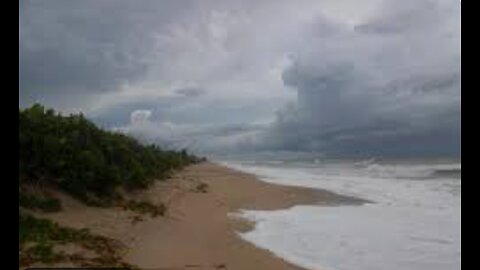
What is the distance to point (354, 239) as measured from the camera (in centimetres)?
1034

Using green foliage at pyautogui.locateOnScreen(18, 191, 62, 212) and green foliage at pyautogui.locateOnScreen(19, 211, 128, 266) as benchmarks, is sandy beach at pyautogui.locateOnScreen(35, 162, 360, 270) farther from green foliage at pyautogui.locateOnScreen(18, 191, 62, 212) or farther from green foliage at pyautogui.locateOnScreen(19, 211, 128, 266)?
green foliage at pyautogui.locateOnScreen(19, 211, 128, 266)

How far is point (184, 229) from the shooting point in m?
11.2

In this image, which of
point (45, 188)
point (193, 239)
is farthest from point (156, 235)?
point (45, 188)

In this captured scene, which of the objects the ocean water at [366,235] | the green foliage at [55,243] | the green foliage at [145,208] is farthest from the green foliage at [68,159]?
the ocean water at [366,235]

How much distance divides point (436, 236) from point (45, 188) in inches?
275

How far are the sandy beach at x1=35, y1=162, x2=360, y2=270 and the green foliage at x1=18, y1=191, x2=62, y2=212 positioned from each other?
190 mm

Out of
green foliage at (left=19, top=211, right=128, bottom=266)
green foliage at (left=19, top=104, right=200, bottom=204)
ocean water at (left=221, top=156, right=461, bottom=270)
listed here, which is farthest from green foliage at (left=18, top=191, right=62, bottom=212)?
ocean water at (left=221, top=156, right=461, bottom=270)

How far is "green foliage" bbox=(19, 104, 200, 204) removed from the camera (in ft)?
37.4

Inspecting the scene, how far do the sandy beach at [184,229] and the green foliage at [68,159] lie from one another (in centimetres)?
44

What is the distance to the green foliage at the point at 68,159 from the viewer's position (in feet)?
37.4

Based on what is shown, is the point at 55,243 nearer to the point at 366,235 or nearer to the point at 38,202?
the point at 38,202

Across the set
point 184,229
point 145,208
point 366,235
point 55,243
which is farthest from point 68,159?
point 366,235

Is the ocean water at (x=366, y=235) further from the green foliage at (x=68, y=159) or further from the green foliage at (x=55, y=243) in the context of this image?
the green foliage at (x=68, y=159)
